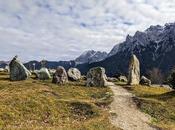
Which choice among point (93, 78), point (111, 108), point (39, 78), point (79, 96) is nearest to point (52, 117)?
point (111, 108)

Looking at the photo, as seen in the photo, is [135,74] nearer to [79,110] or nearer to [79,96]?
[79,96]

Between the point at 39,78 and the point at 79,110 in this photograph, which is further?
the point at 39,78

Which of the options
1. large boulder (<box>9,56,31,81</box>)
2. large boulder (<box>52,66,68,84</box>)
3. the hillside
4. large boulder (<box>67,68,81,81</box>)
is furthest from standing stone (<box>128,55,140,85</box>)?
the hillside

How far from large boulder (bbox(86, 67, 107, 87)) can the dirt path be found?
12.4 m

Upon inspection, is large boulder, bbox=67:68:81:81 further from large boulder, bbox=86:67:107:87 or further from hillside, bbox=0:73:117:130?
hillside, bbox=0:73:117:130

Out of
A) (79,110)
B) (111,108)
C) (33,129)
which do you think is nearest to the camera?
(33,129)

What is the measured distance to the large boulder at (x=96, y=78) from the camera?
76688mm

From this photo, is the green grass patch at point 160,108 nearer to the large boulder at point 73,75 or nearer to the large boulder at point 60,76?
the large boulder at point 60,76

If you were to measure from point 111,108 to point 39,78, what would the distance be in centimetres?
3512

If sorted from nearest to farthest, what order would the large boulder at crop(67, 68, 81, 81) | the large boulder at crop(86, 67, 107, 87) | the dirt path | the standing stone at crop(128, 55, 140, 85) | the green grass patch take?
the dirt path, the green grass patch, the large boulder at crop(86, 67, 107, 87), the standing stone at crop(128, 55, 140, 85), the large boulder at crop(67, 68, 81, 81)

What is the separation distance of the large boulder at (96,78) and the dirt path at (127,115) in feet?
40.7

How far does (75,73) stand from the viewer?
89812mm

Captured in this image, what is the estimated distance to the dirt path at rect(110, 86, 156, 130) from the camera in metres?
45.9

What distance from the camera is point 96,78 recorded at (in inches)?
3041
